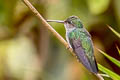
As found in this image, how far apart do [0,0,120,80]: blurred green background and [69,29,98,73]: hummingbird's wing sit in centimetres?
257

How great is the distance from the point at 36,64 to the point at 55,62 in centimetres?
26

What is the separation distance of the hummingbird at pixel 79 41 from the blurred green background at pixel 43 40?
2.52 meters

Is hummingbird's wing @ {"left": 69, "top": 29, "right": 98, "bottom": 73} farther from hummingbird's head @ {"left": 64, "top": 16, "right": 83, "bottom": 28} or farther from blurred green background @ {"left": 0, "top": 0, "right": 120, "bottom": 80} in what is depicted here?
blurred green background @ {"left": 0, "top": 0, "right": 120, "bottom": 80}

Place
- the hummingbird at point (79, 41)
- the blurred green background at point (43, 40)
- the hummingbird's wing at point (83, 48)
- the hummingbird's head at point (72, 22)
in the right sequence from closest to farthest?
1. the hummingbird's wing at point (83, 48)
2. the hummingbird at point (79, 41)
3. the hummingbird's head at point (72, 22)
4. the blurred green background at point (43, 40)

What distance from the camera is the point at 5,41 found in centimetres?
619

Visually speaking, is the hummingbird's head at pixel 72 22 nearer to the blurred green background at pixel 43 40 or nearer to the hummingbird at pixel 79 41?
the hummingbird at pixel 79 41

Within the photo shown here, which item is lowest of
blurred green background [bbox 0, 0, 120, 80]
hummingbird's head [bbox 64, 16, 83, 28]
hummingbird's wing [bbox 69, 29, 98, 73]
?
hummingbird's wing [bbox 69, 29, 98, 73]

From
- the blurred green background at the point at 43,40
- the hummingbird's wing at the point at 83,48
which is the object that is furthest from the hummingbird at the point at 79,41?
the blurred green background at the point at 43,40

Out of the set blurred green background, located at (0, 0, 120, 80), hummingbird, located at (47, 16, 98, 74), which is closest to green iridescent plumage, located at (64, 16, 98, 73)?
hummingbird, located at (47, 16, 98, 74)

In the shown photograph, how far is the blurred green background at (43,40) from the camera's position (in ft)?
18.7

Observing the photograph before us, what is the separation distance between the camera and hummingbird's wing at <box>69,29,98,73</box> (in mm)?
2465

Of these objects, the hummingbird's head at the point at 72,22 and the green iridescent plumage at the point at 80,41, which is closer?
the green iridescent plumage at the point at 80,41

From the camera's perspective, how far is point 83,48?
2.77 m

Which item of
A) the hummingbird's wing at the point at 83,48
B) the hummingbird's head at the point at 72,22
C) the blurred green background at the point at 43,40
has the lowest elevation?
the hummingbird's wing at the point at 83,48
